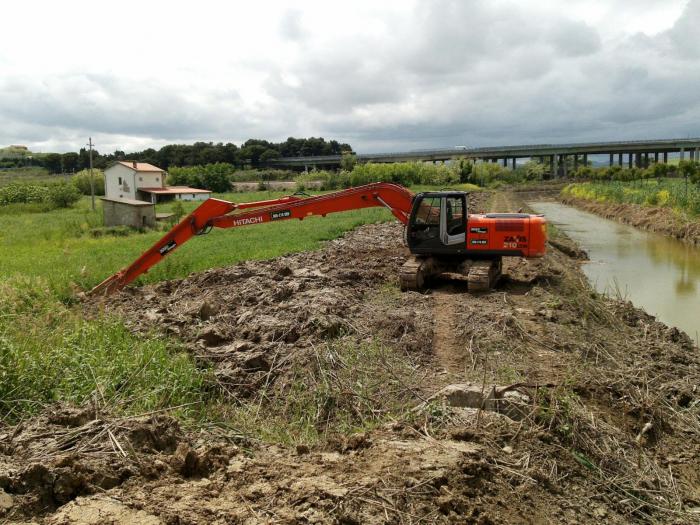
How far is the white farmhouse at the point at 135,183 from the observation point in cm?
5956

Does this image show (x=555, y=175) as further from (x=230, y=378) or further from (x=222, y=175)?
(x=230, y=378)

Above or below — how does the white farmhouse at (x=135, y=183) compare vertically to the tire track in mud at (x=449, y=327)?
above

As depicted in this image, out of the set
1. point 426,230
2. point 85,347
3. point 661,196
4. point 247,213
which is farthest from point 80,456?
point 661,196

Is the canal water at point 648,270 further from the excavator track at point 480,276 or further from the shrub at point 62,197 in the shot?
the shrub at point 62,197

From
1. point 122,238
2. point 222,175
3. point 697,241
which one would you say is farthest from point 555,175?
point 122,238

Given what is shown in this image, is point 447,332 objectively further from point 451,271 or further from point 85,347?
point 85,347

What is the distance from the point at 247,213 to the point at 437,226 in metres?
4.14

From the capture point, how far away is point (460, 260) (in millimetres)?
13766

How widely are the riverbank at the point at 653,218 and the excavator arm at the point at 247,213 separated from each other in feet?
57.9

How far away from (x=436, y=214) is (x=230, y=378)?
22.7ft

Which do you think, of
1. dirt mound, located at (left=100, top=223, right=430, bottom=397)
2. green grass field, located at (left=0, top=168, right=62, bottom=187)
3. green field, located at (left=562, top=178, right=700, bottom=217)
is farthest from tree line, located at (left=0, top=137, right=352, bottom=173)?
dirt mound, located at (left=100, top=223, right=430, bottom=397)

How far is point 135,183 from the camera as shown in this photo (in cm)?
5956

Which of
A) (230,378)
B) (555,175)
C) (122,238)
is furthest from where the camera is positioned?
(555,175)

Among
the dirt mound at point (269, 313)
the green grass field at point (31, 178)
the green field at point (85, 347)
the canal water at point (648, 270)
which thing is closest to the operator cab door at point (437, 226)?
the dirt mound at point (269, 313)
